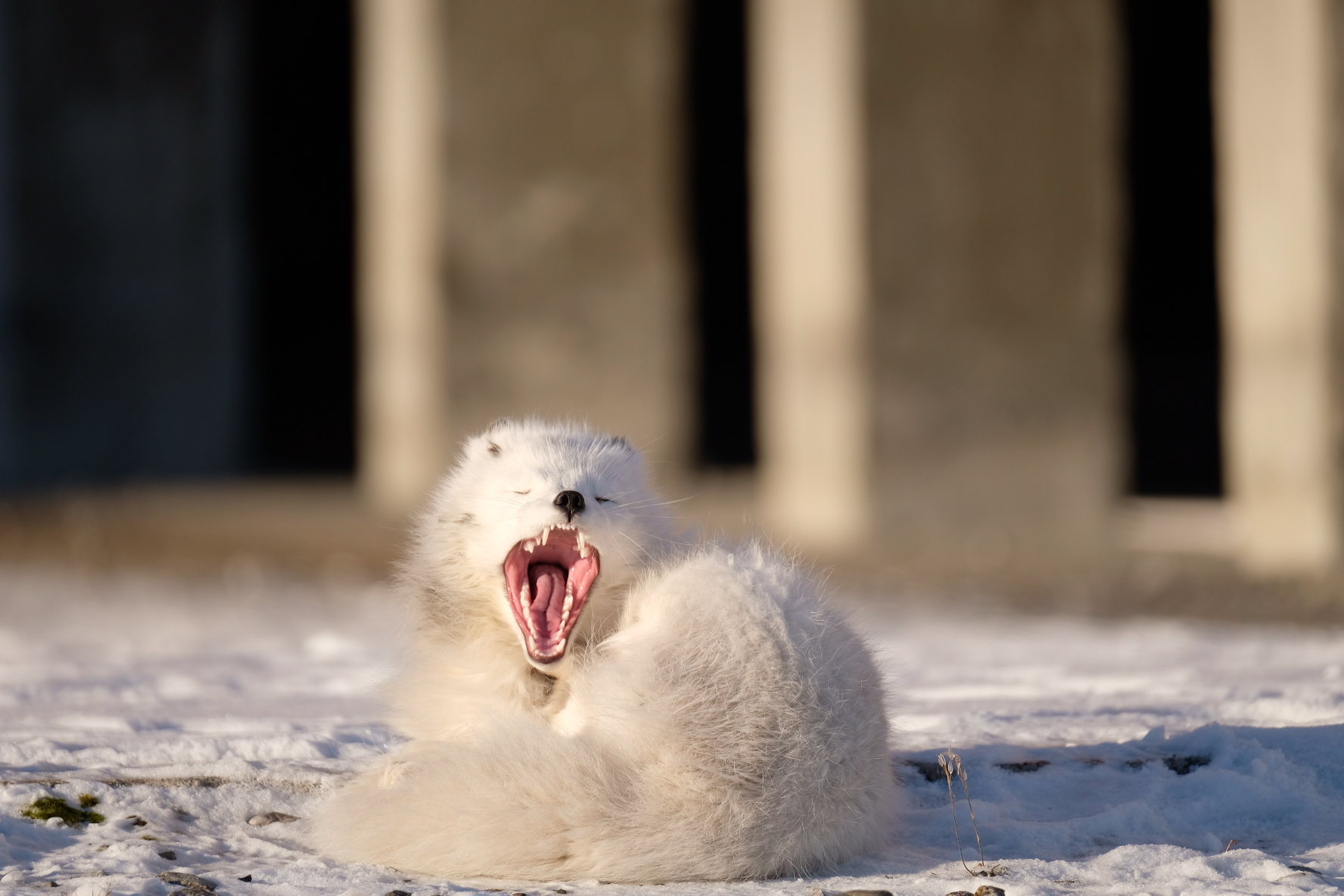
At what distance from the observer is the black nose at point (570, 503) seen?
300 cm

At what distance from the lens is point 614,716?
272 centimetres

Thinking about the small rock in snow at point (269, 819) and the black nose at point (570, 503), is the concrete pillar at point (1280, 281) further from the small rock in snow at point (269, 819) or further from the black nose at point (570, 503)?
the small rock in snow at point (269, 819)

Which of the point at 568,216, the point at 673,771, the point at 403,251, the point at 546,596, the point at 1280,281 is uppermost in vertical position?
the point at 568,216

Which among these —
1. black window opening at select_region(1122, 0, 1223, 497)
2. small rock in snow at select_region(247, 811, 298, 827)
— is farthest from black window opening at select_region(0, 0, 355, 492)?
small rock in snow at select_region(247, 811, 298, 827)

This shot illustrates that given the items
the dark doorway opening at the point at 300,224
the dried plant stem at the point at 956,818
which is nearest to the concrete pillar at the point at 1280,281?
the dried plant stem at the point at 956,818

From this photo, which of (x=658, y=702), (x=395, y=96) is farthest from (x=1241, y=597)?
(x=395, y=96)

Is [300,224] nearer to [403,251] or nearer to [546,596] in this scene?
[403,251]

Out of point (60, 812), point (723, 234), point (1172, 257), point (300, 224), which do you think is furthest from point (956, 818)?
point (300, 224)

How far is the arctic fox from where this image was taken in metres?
2.63

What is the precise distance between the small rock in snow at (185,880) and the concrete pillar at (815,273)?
6.78m

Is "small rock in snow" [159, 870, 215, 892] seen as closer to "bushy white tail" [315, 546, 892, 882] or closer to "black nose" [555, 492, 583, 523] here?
"bushy white tail" [315, 546, 892, 882]

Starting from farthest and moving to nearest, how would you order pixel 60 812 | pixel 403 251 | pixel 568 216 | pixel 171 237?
pixel 171 237 → pixel 403 251 → pixel 568 216 → pixel 60 812

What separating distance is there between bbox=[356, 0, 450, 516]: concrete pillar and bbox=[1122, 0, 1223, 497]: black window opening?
537 cm

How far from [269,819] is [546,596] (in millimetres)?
717
